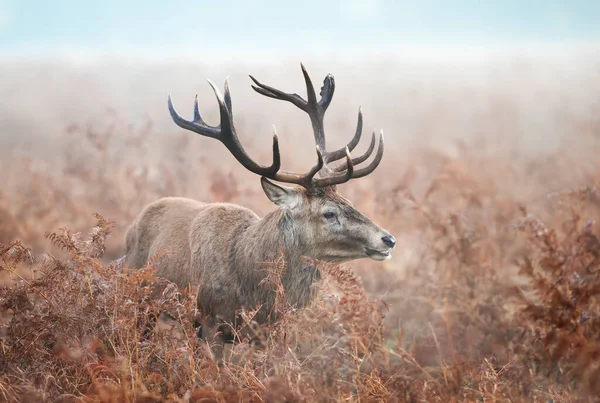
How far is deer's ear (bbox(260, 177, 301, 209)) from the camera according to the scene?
17.4 ft

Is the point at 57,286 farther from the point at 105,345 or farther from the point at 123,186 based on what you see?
the point at 123,186

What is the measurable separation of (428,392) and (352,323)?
0.87 m

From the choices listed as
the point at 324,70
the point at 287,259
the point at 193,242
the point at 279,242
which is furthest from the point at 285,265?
the point at 324,70

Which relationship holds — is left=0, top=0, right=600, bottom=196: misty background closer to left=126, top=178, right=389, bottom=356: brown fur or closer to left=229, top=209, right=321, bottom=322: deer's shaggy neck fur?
left=126, top=178, right=389, bottom=356: brown fur

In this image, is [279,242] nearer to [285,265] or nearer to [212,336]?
[285,265]

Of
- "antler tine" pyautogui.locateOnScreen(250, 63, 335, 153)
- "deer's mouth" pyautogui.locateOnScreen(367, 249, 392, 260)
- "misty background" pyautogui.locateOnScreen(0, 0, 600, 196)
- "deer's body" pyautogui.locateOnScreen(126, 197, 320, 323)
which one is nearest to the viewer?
"deer's mouth" pyautogui.locateOnScreen(367, 249, 392, 260)

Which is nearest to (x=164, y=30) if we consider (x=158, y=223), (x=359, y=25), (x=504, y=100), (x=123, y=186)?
(x=359, y=25)

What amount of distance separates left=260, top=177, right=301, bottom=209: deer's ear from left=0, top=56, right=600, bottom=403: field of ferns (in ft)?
2.67

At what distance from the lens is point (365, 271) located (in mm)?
9109

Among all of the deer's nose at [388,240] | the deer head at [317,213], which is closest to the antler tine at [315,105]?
the deer head at [317,213]

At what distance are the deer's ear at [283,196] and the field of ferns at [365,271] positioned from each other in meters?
0.81

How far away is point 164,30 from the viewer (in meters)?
54.8

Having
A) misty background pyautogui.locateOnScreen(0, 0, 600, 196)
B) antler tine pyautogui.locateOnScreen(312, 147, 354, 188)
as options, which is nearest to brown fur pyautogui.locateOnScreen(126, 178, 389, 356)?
antler tine pyautogui.locateOnScreen(312, 147, 354, 188)

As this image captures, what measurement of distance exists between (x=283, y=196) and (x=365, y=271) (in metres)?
4.11
